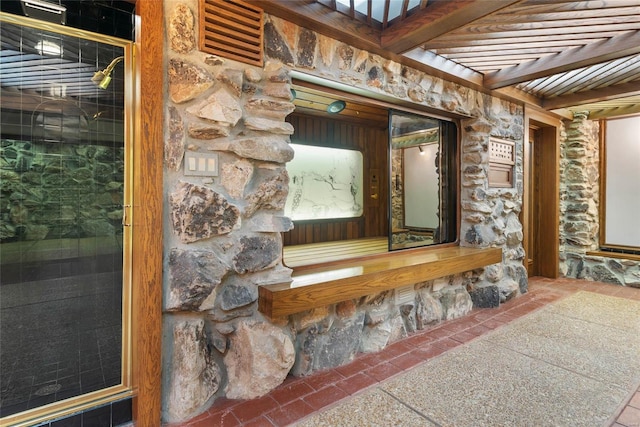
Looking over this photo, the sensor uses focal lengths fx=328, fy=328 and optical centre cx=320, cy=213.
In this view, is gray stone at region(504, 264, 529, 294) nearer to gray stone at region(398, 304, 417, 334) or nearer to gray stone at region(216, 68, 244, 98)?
gray stone at region(398, 304, 417, 334)

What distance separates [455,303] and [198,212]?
258 centimetres

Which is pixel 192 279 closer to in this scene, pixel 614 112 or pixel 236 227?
pixel 236 227

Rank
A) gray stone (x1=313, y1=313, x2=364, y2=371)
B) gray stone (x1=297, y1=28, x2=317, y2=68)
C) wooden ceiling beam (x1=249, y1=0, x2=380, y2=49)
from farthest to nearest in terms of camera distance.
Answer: gray stone (x1=313, y1=313, x2=364, y2=371) < gray stone (x1=297, y1=28, x2=317, y2=68) < wooden ceiling beam (x1=249, y1=0, x2=380, y2=49)

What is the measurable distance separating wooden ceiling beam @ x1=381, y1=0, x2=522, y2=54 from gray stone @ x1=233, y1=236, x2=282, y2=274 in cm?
160

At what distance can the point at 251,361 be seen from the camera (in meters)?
1.87

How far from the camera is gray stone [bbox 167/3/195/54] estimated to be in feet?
5.48

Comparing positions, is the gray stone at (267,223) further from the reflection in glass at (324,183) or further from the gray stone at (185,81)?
the reflection in glass at (324,183)

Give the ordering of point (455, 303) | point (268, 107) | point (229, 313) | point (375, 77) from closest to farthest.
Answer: point (229, 313) < point (268, 107) < point (375, 77) < point (455, 303)

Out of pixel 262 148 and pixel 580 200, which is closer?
pixel 262 148

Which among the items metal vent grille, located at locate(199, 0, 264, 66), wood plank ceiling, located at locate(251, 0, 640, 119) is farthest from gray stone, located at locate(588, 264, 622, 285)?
metal vent grille, located at locate(199, 0, 264, 66)

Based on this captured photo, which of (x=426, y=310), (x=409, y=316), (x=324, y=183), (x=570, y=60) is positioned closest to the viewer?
(x=570, y=60)

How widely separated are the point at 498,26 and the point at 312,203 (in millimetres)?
2665

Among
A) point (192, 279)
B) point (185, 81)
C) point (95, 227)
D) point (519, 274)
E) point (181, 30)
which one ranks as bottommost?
point (519, 274)

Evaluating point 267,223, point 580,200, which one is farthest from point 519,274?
point 267,223
